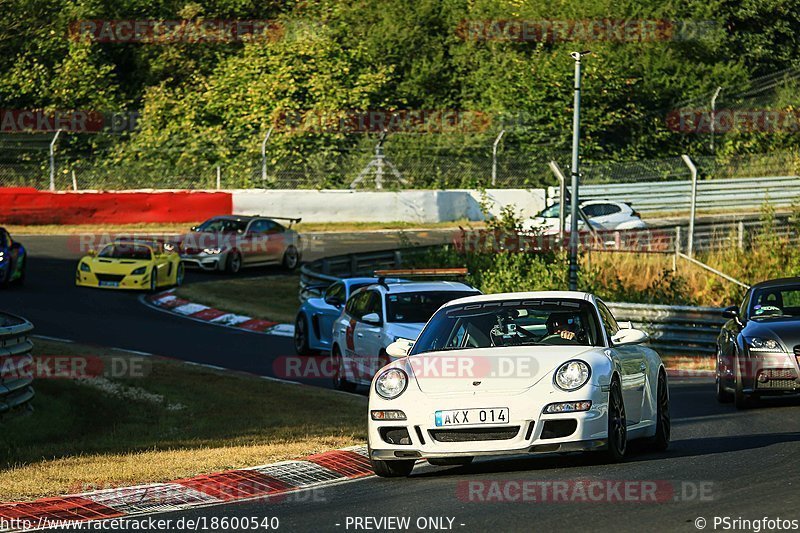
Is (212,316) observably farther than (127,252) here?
No

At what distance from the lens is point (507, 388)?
9555 mm

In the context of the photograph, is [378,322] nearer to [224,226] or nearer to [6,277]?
[6,277]

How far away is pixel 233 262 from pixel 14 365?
18.9m

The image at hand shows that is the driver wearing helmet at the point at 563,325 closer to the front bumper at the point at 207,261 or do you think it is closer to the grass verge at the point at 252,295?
the grass verge at the point at 252,295

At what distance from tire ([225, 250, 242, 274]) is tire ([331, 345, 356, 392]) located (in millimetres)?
15631

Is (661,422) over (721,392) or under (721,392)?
over

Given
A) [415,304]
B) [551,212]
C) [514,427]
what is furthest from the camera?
[551,212]

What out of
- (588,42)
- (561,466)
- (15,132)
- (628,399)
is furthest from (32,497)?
(588,42)

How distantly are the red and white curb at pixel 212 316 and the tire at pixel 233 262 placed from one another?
12.5ft

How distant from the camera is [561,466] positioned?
10023 mm

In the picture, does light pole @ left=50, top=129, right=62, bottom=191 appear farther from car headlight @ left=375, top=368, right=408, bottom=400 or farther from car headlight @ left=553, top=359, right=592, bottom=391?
car headlight @ left=553, top=359, right=592, bottom=391

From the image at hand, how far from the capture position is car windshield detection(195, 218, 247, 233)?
34.2m

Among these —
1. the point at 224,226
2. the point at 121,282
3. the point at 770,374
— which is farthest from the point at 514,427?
the point at 224,226

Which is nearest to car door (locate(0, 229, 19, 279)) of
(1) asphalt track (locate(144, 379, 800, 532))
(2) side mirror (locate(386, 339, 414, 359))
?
(2) side mirror (locate(386, 339, 414, 359))
